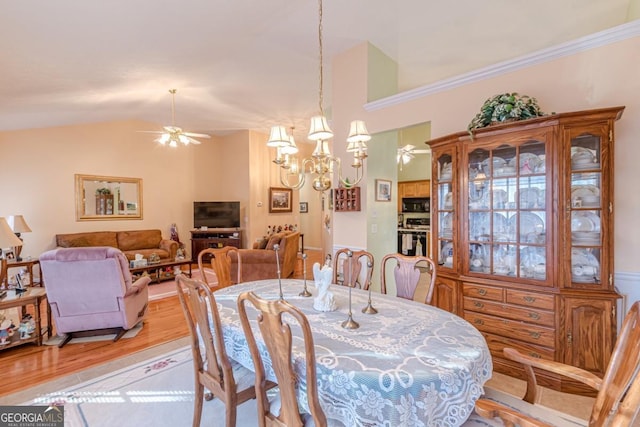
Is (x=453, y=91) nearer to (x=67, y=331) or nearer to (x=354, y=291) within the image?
(x=354, y=291)

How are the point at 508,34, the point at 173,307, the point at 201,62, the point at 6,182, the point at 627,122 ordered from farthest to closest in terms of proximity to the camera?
the point at 6,182 < the point at 173,307 < the point at 201,62 < the point at 508,34 < the point at 627,122

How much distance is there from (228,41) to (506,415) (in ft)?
13.4

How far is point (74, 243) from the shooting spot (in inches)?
231

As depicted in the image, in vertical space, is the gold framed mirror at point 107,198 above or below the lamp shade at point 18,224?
above

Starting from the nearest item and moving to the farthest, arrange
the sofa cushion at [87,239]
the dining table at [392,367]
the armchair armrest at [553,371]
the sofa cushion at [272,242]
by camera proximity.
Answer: the dining table at [392,367]
the armchair armrest at [553,371]
the sofa cushion at [272,242]
the sofa cushion at [87,239]

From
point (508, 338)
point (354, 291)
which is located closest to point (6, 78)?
point (354, 291)

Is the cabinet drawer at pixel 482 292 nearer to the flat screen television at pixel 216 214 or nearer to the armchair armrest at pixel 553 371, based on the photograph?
the armchair armrest at pixel 553 371

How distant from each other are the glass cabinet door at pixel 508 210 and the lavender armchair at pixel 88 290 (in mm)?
3525

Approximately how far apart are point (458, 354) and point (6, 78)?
4852mm

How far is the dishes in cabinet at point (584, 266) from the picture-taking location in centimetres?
228

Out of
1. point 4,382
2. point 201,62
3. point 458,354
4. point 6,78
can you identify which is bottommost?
point 4,382

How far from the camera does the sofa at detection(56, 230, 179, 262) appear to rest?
594cm

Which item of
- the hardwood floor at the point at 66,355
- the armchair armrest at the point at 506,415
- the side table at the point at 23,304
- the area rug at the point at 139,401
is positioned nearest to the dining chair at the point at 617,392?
the armchair armrest at the point at 506,415

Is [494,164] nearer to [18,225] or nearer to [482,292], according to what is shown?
[482,292]
